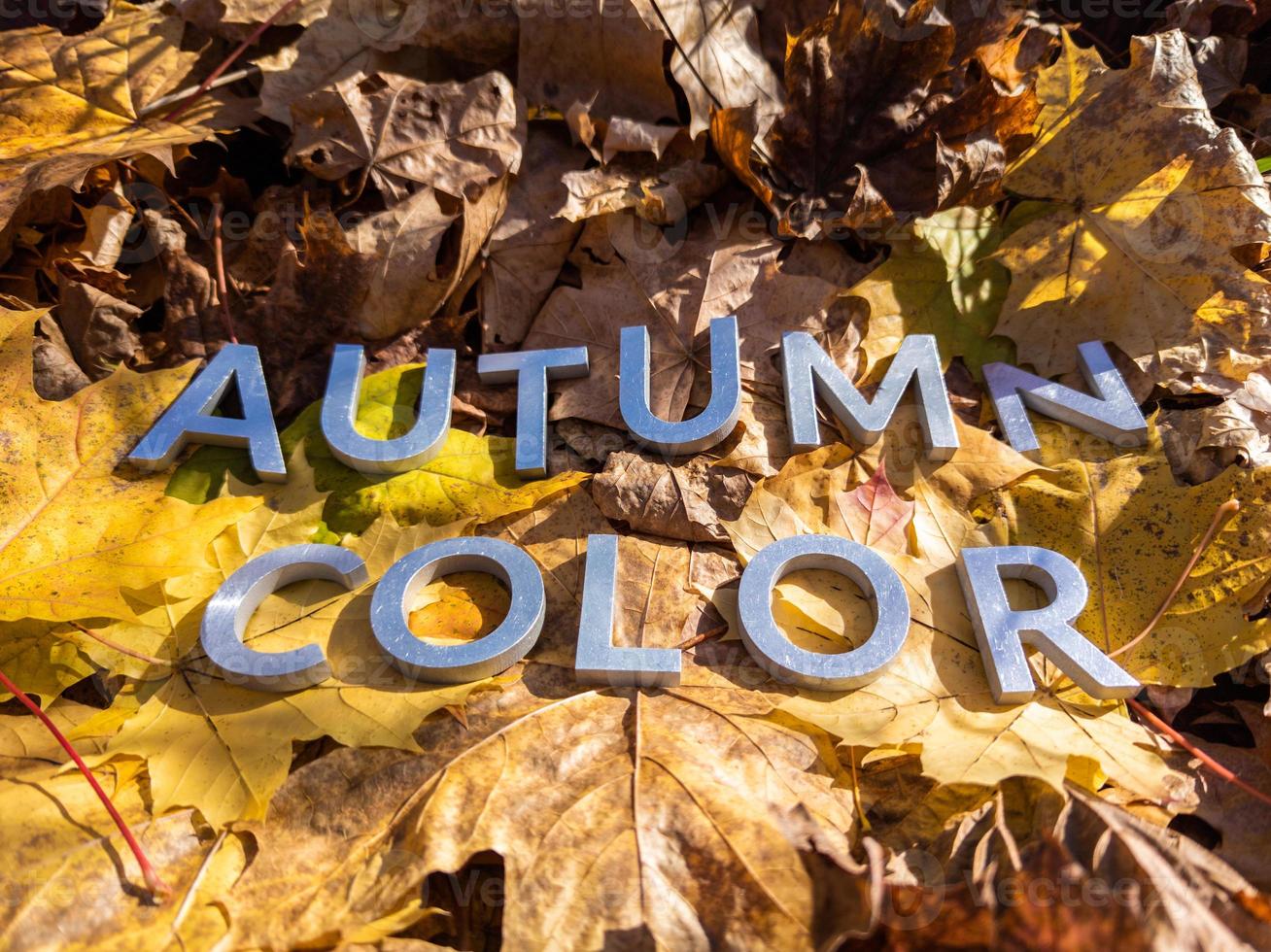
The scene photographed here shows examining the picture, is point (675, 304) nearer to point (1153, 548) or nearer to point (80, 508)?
point (1153, 548)

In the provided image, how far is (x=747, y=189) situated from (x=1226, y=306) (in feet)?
3.36

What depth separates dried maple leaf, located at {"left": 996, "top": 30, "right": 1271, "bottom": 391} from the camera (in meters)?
1.64

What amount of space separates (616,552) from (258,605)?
24.4 inches

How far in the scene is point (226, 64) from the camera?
73.0 inches

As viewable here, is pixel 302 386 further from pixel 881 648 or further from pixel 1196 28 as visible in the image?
pixel 1196 28

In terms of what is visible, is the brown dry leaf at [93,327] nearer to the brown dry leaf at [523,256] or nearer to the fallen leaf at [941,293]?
the brown dry leaf at [523,256]

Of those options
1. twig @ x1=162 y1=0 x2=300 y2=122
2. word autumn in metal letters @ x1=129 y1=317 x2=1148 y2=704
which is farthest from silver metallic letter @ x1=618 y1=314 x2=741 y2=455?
twig @ x1=162 y1=0 x2=300 y2=122

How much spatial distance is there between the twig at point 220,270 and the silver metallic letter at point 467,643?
29.1 inches

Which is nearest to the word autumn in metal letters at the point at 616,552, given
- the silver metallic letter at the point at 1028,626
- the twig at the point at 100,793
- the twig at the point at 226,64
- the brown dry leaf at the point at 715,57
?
the silver metallic letter at the point at 1028,626

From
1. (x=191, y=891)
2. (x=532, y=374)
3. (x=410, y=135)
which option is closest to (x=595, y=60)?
(x=410, y=135)

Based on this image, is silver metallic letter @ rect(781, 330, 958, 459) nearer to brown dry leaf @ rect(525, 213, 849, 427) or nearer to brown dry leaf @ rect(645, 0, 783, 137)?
brown dry leaf @ rect(525, 213, 849, 427)

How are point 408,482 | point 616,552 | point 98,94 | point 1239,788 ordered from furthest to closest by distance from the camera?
point 98,94 → point 408,482 → point 616,552 → point 1239,788

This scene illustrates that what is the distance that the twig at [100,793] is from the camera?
1.07m

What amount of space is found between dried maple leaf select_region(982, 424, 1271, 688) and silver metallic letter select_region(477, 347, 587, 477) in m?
0.86
